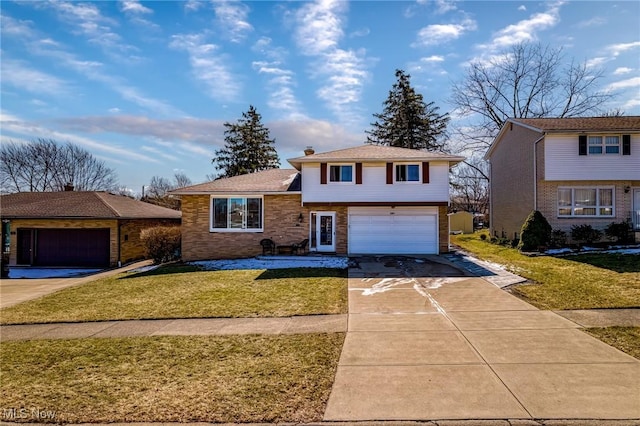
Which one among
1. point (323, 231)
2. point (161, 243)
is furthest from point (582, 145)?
point (161, 243)

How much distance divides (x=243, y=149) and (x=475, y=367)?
40.7m

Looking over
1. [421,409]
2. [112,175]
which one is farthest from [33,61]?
[112,175]

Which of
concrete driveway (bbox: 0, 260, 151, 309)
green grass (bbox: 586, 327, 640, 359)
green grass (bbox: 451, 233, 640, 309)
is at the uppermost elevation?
green grass (bbox: 451, 233, 640, 309)

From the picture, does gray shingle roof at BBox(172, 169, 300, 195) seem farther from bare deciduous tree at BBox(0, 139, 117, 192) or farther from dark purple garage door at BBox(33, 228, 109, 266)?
bare deciduous tree at BBox(0, 139, 117, 192)

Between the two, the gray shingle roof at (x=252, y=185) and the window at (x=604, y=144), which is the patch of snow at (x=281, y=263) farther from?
the window at (x=604, y=144)

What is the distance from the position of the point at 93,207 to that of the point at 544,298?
22297 millimetres

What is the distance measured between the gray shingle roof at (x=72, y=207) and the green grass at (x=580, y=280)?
19479 millimetres

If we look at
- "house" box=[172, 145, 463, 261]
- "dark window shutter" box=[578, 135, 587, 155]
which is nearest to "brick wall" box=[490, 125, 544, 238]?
"dark window shutter" box=[578, 135, 587, 155]

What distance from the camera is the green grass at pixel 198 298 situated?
8.50 m

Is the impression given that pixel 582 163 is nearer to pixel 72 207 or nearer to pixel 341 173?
pixel 341 173

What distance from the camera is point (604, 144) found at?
58.9ft

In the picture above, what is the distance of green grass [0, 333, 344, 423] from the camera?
402 centimetres

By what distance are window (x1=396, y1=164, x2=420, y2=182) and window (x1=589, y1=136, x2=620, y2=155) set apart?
8.69 meters

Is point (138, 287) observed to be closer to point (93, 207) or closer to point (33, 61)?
point (33, 61)
